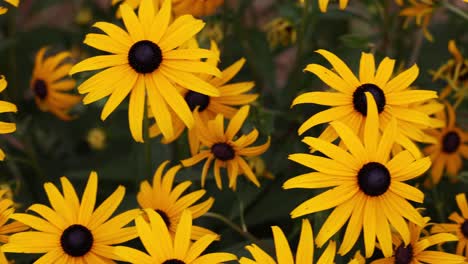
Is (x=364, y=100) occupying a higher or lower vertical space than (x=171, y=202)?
higher

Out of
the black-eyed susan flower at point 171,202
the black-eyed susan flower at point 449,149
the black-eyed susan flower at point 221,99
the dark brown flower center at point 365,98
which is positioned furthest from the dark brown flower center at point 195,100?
the black-eyed susan flower at point 449,149

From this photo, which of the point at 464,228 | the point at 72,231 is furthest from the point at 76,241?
the point at 464,228

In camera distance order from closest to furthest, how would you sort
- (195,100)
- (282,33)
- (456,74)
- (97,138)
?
1. (195,100)
2. (456,74)
3. (282,33)
4. (97,138)

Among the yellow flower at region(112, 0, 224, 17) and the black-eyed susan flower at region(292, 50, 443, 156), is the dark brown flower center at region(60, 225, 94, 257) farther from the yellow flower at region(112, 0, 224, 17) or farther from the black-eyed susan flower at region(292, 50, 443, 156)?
the yellow flower at region(112, 0, 224, 17)

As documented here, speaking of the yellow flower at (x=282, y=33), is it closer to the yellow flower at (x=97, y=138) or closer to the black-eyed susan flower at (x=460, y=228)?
the yellow flower at (x=97, y=138)

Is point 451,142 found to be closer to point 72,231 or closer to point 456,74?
point 456,74
